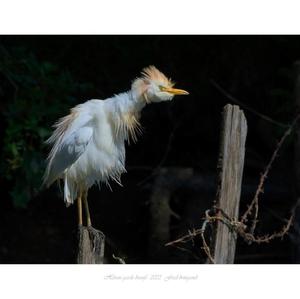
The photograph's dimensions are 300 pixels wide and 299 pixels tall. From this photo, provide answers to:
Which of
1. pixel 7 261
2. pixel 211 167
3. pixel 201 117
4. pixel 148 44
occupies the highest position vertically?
pixel 148 44

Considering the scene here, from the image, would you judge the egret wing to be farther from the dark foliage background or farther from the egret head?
the dark foliage background

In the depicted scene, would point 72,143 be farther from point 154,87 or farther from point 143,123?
point 143,123

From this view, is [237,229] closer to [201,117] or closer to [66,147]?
[66,147]

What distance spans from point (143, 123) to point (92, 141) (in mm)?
2738

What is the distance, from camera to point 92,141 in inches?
131

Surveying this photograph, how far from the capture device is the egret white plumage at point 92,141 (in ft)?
10.5

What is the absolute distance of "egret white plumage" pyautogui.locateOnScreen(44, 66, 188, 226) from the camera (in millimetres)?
3201

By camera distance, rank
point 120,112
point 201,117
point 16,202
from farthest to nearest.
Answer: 1. point 201,117
2. point 16,202
3. point 120,112

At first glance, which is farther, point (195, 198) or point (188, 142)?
point (188, 142)

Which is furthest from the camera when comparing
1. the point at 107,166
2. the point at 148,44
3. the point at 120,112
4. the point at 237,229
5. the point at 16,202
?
the point at 148,44

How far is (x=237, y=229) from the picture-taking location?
8.00 feet

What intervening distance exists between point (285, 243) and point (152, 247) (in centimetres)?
92

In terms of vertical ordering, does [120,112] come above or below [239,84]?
below

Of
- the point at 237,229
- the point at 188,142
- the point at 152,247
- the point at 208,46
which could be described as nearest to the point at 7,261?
the point at 152,247
